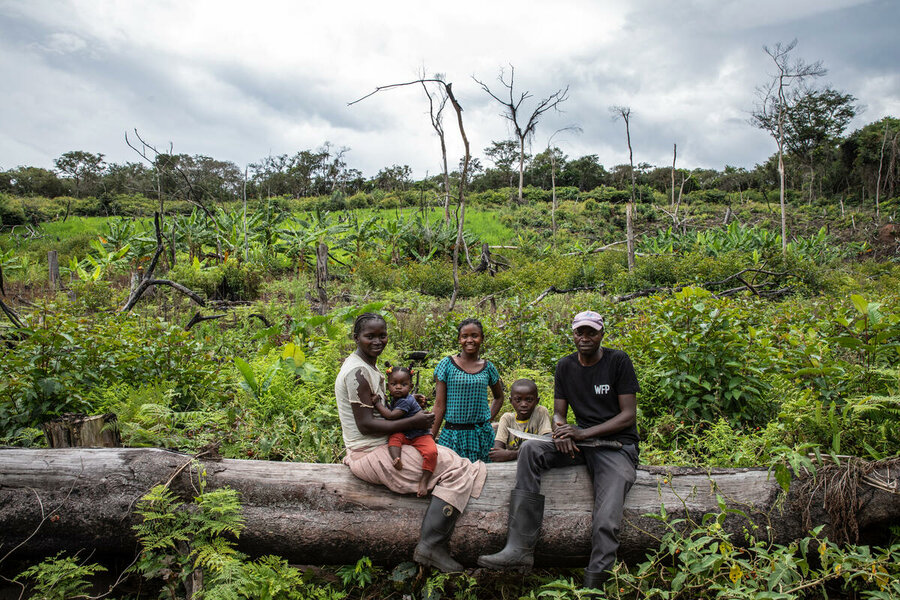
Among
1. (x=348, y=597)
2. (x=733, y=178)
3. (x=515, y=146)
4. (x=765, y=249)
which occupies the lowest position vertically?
(x=348, y=597)

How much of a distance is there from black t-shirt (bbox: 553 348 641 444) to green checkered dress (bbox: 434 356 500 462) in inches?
22.2

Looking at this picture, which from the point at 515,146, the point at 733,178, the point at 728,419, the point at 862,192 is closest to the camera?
the point at 728,419

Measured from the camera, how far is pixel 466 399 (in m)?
3.54

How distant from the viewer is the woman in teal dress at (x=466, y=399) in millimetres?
3539

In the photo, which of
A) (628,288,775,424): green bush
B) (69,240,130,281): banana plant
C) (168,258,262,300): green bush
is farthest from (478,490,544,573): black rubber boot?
(69,240,130,281): banana plant

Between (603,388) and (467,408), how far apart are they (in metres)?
0.88

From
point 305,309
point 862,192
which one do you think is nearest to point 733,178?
point 862,192

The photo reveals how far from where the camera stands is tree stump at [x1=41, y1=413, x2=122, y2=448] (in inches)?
144

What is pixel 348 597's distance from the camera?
3.08 meters

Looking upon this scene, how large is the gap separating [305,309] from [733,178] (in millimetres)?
37624

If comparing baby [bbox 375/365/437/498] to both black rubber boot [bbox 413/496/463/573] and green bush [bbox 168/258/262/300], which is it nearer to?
black rubber boot [bbox 413/496/463/573]

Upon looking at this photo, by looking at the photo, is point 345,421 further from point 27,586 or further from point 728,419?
point 728,419

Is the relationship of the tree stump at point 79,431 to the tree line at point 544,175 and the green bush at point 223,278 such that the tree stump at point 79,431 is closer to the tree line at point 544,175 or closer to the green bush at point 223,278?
the green bush at point 223,278

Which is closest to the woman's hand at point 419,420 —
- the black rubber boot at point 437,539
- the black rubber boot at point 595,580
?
the black rubber boot at point 437,539
